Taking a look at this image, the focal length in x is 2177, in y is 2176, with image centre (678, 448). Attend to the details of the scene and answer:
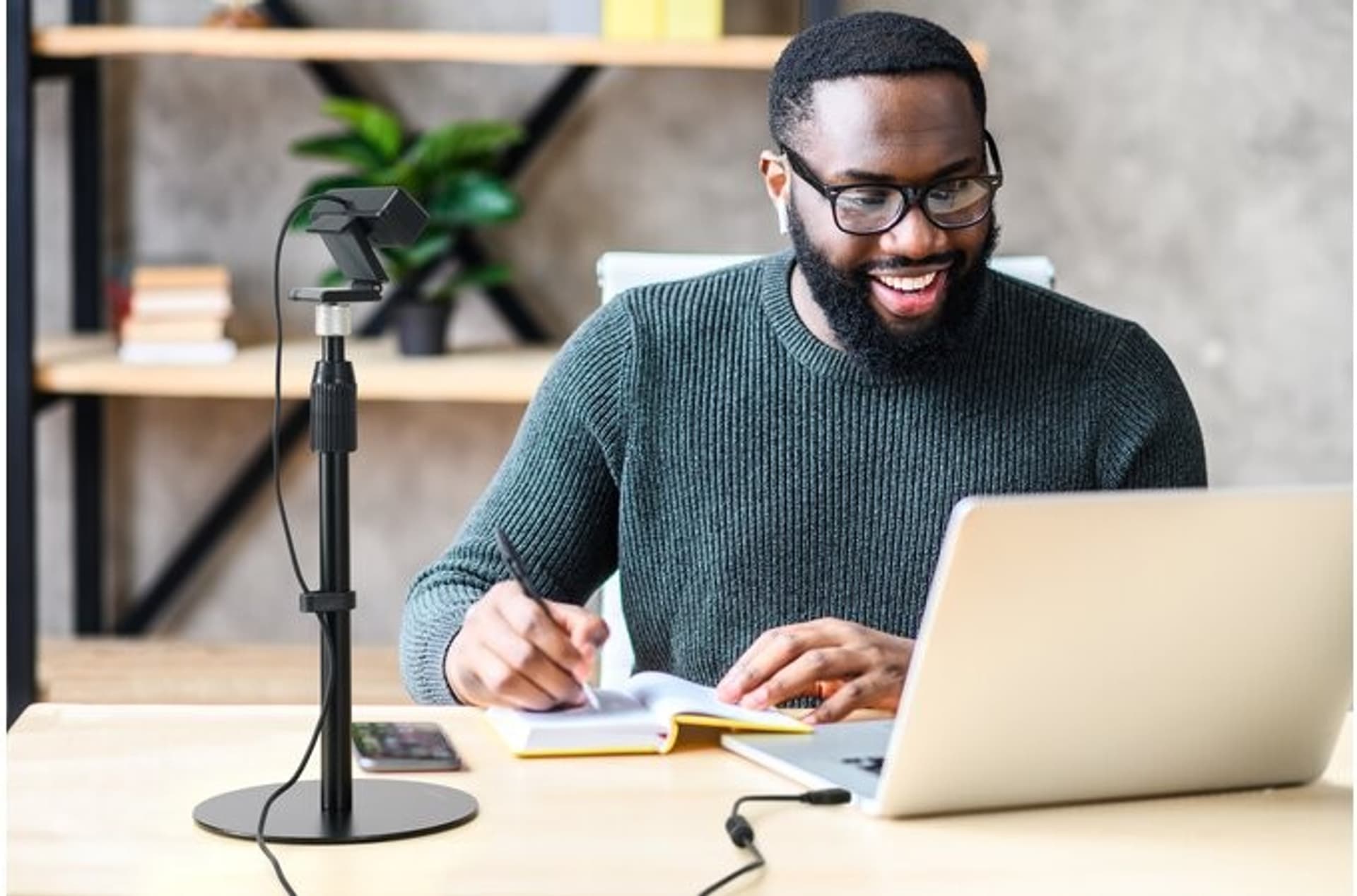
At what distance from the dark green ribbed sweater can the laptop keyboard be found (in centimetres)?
45

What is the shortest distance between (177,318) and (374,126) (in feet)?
1.20

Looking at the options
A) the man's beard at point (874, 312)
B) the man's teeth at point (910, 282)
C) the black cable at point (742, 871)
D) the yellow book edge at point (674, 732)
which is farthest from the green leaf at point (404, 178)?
the black cable at point (742, 871)

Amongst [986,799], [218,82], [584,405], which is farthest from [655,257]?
[218,82]

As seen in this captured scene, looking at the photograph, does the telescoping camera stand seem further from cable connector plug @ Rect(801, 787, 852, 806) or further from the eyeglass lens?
the eyeglass lens

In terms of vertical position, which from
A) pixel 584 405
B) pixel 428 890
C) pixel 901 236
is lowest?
pixel 428 890

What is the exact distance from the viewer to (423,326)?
9.62 feet

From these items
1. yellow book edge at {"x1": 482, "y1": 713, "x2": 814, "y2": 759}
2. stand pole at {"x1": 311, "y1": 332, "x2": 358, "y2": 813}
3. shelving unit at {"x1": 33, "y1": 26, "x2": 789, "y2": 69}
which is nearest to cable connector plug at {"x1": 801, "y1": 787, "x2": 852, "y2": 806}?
yellow book edge at {"x1": 482, "y1": 713, "x2": 814, "y2": 759}

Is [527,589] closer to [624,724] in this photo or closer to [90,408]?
[624,724]

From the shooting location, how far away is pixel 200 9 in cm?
313

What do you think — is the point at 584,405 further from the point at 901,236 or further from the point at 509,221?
the point at 509,221

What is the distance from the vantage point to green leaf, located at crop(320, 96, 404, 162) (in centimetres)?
288

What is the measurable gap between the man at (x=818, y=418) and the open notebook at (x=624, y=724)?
0.30m

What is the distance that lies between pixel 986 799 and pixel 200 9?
2.19 metres

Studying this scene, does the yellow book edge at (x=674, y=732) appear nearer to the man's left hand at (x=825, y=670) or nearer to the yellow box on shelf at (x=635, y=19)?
the man's left hand at (x=825, y=670)
